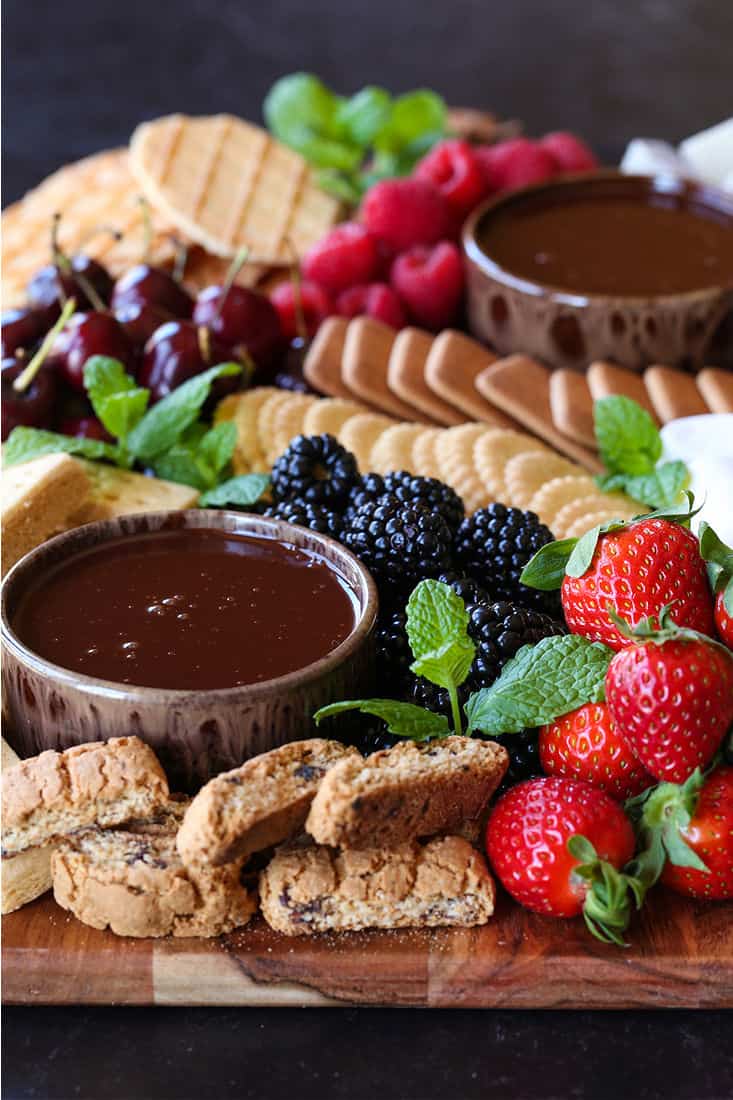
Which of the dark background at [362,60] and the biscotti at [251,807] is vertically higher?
the biscotti at [251,807]

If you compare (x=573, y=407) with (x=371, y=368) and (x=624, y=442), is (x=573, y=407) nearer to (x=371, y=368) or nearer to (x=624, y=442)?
(x=624, y=442)

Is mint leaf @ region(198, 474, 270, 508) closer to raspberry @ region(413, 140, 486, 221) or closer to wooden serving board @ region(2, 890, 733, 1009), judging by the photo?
wooden serving board @ region(2, 890, 733, 1009)

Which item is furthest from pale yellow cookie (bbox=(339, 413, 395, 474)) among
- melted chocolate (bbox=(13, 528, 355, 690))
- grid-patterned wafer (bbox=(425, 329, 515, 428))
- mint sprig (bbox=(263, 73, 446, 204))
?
mint sprig (bbox=(263, 73, 446, 204))

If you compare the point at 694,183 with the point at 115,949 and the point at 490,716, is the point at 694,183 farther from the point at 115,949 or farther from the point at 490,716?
the point at 115,949

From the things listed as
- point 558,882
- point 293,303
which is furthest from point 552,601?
point 293,303

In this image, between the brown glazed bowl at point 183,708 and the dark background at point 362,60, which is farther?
the dark background at point 362,60

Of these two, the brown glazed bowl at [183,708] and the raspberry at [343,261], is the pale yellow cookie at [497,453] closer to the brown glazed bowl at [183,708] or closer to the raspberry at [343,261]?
the brown glazed bowl at [183,708]

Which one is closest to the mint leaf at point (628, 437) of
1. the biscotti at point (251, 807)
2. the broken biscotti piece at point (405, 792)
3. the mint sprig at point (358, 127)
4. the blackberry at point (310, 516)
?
the blackberry at point (310, 516)

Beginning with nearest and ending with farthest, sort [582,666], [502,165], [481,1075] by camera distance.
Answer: [481,1075]
[582,666]
[502,165]

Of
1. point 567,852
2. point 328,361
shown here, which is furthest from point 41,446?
point 567,852
